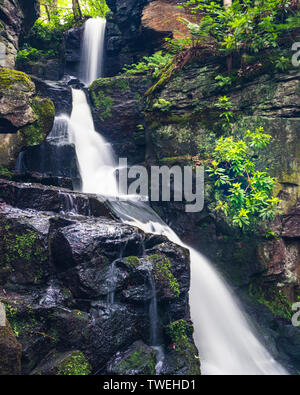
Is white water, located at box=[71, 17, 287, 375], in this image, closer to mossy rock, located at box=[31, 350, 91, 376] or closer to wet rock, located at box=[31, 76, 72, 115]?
mossy rock, located at box=[31, 350, 91, 376]

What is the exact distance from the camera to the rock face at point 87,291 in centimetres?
368

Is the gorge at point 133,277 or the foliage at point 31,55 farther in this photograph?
the foliage at point 31,55

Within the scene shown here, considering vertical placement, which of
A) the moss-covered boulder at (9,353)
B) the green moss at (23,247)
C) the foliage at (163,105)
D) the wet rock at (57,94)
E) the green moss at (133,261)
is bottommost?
the moss-covered boulder at (9,353)

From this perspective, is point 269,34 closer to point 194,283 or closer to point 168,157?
point 168,157

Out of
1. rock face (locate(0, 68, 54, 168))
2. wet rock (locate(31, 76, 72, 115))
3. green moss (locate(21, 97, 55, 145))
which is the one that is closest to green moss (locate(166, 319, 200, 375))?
rock face (locate(0, 68, 54, 168))

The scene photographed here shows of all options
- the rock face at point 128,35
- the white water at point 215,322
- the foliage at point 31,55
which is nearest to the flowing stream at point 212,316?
the white water at point 215,322

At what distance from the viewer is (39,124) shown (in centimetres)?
741

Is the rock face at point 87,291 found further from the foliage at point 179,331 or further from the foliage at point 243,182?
the foliage at point 243,182

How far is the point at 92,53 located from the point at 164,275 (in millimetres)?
12725

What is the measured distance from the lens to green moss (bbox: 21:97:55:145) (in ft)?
23.8

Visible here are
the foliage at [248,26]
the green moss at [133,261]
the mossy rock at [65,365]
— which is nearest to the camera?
the mossy rock at [65,365]

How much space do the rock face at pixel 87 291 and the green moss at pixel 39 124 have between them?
3.26 m
